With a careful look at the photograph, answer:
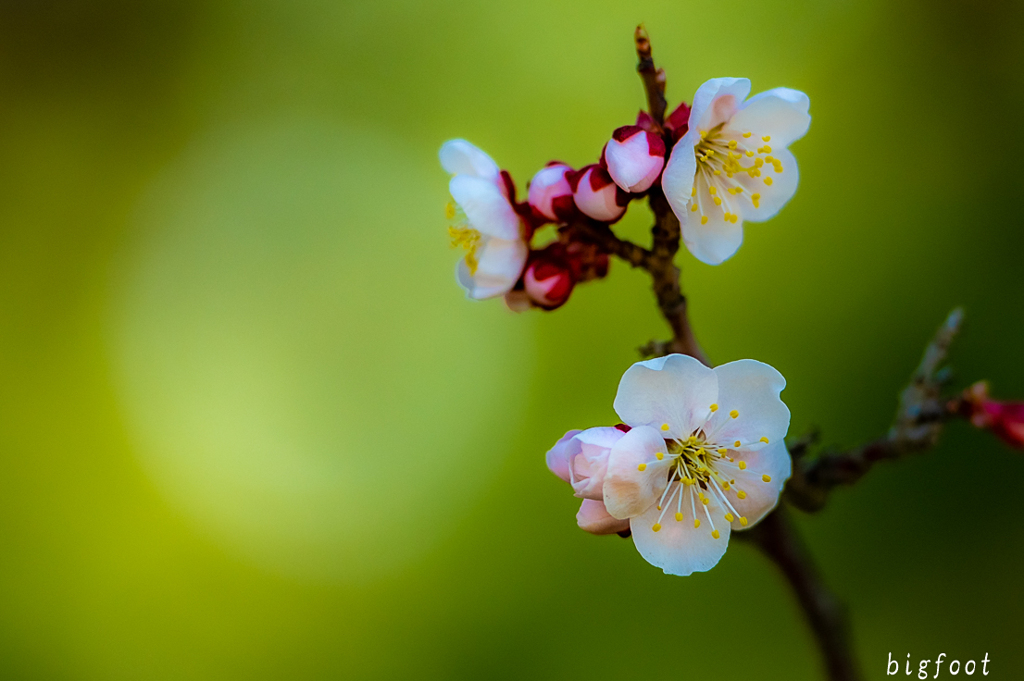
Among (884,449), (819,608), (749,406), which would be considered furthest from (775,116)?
(819,608)

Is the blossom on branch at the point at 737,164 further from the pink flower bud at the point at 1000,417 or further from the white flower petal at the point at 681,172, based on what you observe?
the pink flower bud at the point at 1000,417

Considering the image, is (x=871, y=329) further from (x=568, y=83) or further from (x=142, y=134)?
(x=142, y=134)

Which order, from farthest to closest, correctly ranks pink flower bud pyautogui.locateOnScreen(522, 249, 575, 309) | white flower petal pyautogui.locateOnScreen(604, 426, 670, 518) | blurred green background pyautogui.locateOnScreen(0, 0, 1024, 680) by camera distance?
1. blurred green background pyautogui.locateOnScreen(0, 0, 1024, 680)
2. pink flower bud pyautogui.locateOnScreen(522, 249, 575, 309)
3. white flower petal pyautogui.locateOnScreen(604, 426, 670, 518)

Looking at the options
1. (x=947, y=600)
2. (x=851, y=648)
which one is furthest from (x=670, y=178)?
(x=947, y=600)

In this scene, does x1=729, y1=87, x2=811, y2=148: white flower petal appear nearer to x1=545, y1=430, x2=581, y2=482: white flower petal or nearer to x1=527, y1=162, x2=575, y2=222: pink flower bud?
x1=527, y1=162, x2=575, y2=222: pink flower bud

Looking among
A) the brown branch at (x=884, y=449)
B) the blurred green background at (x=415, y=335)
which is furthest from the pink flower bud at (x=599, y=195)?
the blurred green background at (x=415, y=335)

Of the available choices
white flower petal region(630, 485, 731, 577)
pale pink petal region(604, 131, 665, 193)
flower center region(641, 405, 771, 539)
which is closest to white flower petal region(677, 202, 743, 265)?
Answer: pale pink petal region(604, 131, 665, 193)

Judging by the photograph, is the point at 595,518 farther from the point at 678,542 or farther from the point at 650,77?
the point at 650,77
